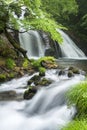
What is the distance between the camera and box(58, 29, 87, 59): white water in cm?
2436

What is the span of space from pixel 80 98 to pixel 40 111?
2663 millimetres

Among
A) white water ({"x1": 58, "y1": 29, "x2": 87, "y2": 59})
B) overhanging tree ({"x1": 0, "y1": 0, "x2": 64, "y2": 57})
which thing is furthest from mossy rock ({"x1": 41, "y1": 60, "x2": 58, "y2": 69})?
white water ({"x1": 58, "y1": 29, "x2": 87, "y2": 59})

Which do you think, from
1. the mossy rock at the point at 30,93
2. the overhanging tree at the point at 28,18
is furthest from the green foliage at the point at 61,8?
the mossy rock at the point at 30,93

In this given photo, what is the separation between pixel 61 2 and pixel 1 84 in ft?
57.0

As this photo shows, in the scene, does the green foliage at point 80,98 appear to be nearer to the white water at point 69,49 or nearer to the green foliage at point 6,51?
the green foliage at point 6,51


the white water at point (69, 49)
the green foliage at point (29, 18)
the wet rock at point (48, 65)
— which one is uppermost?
the green foliage at point (29, 18)

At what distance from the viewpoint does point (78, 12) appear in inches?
1172

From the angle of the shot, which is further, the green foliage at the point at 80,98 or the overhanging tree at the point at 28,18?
the overhanging tree at the point at 28,18

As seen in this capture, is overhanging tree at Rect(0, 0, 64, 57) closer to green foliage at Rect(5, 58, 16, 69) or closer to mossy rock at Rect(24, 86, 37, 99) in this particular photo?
green foliage at Rect(5, 58, 16, 69)

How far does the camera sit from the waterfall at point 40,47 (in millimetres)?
22406

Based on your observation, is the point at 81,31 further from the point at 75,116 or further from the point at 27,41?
the point at 75,116

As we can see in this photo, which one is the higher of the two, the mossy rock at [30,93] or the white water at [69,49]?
A: the mossy rock at [30,93]

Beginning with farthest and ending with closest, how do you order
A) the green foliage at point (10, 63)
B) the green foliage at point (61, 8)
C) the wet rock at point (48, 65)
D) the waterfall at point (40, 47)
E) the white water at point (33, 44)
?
the green foliage at point (61, 8)
the waterfall at point (40, 47)
the white water at point (33, 44)
the wet rock at point (48, 65)
the green foliage at point (10, 63)

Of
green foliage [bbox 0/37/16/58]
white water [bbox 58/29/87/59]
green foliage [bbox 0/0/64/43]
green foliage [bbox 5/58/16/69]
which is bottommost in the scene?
white water [bbox 58/29/87/59]
